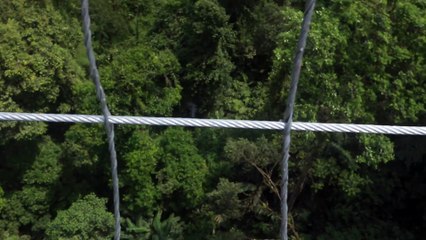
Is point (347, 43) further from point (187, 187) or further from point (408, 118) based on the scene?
point (187, 187)

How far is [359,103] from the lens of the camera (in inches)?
135

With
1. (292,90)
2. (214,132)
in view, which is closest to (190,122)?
(292,90)

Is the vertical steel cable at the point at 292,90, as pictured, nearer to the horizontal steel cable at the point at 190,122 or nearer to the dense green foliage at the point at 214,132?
the horizontal steel cable at the point at 190,122

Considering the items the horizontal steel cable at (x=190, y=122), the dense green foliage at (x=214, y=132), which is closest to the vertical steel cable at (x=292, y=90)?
the horizontal steel cable at (x=190, y=122)

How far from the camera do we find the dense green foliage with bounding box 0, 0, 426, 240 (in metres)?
3.48

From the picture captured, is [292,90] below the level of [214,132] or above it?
above

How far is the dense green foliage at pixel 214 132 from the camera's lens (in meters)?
3.48

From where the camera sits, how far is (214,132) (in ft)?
14.5

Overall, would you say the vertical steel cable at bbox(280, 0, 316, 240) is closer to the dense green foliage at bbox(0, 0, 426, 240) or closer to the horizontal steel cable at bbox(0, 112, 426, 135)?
the horizontal steel cable at bbox(0, 112, 426, 135)

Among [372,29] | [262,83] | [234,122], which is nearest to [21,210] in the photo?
[262,83]

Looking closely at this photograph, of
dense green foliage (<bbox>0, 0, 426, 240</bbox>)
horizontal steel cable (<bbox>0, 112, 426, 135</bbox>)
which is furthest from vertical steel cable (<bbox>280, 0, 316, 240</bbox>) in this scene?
dense green foliage (<bbox>0, 0, 426, 240</bbox>)

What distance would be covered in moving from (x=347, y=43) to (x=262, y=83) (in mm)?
1169

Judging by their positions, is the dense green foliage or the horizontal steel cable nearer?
the horizontal steel cable

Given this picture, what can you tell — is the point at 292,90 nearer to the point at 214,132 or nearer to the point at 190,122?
the point at 190,122
